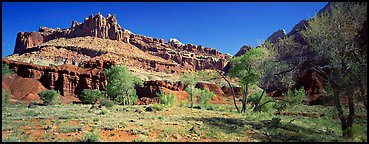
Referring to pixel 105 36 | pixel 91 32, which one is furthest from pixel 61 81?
pixel 91 32

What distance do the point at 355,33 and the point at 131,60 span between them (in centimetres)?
13829

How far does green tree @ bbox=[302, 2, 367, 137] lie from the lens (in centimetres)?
945

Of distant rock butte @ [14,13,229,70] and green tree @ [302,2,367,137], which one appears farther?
distant rock butte @ [14,13,229,70]

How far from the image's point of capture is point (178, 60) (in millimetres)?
191125

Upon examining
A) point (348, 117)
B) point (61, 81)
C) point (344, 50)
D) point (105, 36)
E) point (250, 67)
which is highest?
point (105, 36)

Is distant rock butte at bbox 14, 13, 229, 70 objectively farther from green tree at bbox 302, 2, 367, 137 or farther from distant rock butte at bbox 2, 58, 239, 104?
green tree at bbox 302, 2, 367, 137

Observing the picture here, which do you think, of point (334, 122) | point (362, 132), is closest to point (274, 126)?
point (334, 122)

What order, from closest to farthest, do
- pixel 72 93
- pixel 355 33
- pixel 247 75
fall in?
pixel 355 33
pixel 247 75
pixel 72 93

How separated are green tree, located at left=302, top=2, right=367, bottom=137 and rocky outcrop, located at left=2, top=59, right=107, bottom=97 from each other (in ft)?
219

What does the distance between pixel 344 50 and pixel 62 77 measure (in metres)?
73.1

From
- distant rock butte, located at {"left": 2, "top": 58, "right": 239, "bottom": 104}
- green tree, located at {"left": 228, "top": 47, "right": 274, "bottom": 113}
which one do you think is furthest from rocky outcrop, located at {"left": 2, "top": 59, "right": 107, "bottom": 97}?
green tree, located at {"left": 228, "top": 47, "right": 274, "bottom": 113}

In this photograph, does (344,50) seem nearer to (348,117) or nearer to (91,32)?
A: (348,117)

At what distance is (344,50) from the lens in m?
9.80

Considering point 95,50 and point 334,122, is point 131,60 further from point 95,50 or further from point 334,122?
point 334,122
